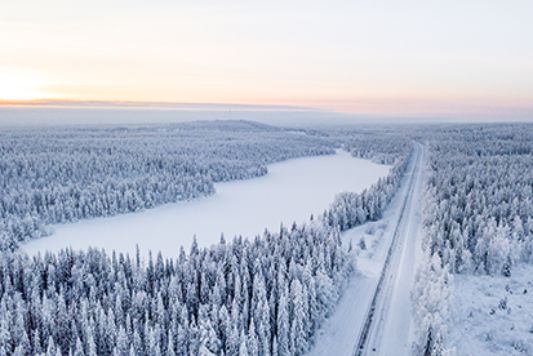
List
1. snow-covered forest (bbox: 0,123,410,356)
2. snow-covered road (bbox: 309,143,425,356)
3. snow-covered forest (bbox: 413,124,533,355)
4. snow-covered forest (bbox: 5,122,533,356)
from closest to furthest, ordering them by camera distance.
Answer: snow-covered forest (bbox: 0,123,410,356) < snow-covered forest (bbox: 5,122,533,356) < snow-covered road (bbox: 309,143,425,356) < snow-covered forest (bbox: 413,124,533,355)

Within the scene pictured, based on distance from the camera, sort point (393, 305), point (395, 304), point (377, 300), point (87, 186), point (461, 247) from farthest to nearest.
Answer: point (87, 186) → point (461, 247) → point (377, 300) → point (395, 304) → point (393, 305)

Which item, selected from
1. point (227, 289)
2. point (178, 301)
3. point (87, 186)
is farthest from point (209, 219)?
point (178, 301)

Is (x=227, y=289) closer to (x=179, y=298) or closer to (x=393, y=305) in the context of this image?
(x=179, y=298)

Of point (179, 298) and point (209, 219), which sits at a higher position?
point (179, 298)

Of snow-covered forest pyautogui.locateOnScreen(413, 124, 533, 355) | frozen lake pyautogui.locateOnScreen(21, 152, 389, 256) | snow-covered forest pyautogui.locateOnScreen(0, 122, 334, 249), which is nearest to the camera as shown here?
snow-covered forest pyautogui.locateOnScreen(413, 124, 533, 355)

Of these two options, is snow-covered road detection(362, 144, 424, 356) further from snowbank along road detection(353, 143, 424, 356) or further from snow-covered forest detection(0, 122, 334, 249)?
snow-covered forest detection(0, 122, 334, 249)

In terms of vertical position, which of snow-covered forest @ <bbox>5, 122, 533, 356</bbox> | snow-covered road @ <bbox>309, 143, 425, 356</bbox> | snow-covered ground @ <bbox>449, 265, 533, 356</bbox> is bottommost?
snow-covered road @ <bbox>309, 143, 425, 356</bbox>

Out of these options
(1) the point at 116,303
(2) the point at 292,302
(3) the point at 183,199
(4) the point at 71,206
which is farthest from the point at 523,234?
(4) the point at 71,206

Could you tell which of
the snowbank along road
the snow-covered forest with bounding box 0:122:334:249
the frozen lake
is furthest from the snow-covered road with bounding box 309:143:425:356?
the snow-covered forest with bounding box 0:122:334:249
